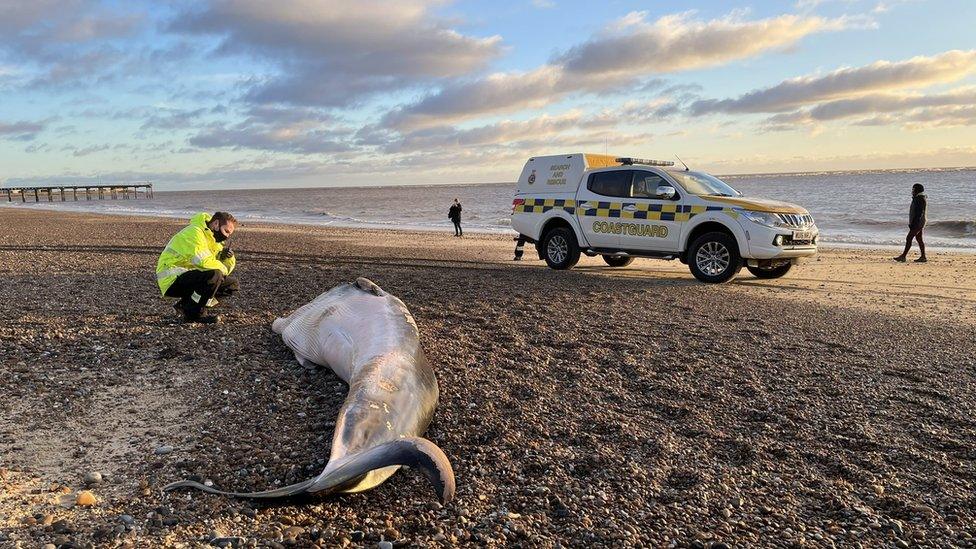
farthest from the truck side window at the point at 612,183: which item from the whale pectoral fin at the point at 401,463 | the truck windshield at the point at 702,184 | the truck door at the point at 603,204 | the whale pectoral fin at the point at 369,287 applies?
the whale pectoral fin at the point at 401,463

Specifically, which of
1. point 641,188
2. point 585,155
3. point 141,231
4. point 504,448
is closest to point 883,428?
point 504,448

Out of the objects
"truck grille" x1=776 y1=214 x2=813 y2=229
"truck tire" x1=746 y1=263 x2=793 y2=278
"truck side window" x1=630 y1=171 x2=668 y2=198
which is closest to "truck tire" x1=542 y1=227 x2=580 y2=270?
"truck side window" x1=630 y1=171 x2=668 y2=198

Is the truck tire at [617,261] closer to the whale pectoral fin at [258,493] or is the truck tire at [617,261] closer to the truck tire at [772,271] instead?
the truck tire at [772,271]

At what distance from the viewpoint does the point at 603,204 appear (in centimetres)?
1165

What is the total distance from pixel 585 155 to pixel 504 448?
898 cm

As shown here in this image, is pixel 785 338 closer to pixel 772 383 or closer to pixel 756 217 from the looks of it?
pixel 772 383

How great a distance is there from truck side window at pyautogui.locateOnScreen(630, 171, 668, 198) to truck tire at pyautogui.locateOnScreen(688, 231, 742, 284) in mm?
1140

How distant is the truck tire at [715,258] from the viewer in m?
10.5

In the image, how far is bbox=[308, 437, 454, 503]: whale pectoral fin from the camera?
282cm

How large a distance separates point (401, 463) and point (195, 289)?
191 inches

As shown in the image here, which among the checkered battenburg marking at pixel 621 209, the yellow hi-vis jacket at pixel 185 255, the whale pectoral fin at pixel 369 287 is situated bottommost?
the whale pectoral fin at pixel 369 287

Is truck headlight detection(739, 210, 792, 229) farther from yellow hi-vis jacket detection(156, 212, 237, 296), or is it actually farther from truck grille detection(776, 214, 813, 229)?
yellow hi-vis jacket detection(156, 212, 237, 296)

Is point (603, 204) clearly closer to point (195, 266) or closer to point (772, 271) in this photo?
point (772, 271)

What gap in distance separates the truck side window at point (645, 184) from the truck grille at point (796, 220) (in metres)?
1.97
